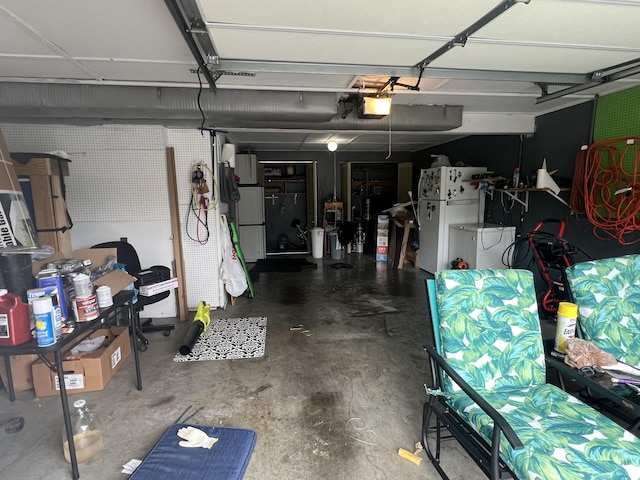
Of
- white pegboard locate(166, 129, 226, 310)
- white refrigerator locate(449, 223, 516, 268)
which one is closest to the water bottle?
white pegboard locate(166, 129, 226, 310)

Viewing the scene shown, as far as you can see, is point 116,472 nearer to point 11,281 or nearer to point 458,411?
point 11,281

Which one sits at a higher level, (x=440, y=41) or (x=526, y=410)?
(x=440, y=41)

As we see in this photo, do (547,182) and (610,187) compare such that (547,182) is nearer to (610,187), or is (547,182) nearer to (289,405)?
(610,187)

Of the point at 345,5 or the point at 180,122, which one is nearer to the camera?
the point at 345,5

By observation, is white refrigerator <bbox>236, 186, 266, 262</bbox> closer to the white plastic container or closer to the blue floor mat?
the blue floor mat

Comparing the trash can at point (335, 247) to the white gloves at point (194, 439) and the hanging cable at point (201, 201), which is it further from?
the white gloves at point (194, 439)

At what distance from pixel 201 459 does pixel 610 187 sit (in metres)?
4.00

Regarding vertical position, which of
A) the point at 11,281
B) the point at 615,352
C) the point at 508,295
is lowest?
the point at 615,352

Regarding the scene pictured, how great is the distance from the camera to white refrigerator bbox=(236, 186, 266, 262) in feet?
21.6

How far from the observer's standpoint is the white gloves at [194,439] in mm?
1894

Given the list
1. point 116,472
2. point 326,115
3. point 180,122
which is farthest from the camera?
point 180,122

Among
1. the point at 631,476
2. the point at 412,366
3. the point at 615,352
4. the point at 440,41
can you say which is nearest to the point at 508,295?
the point at 615,352

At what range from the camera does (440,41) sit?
184cm

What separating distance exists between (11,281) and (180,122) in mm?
2300
